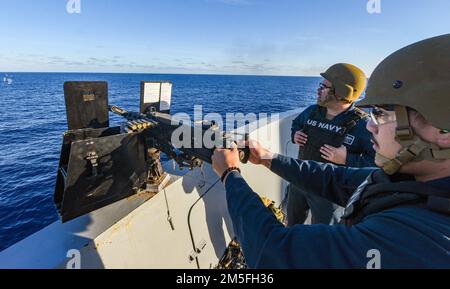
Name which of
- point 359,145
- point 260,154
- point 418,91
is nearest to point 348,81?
point 359,145

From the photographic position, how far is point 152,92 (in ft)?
9.50

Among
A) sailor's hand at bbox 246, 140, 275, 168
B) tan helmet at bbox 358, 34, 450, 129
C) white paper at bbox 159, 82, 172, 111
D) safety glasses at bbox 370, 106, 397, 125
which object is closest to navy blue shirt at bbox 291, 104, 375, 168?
sailor's hand at bbox 246, 140, 275, 168

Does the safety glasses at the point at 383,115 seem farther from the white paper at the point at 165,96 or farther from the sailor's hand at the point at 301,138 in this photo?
the white paper at the point at 165,96

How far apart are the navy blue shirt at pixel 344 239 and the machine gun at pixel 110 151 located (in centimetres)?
94

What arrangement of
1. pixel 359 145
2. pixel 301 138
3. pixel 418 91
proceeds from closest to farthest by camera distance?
pixel 418 91 < pixel 359 145 < pixel 301 138

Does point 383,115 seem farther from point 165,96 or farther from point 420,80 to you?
point 165,96

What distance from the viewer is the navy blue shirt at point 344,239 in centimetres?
80

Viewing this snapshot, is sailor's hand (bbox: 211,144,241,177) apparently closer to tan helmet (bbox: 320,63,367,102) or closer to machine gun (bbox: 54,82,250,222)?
machine gun (bbox: 54,82,250,222)

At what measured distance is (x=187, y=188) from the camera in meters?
2.76

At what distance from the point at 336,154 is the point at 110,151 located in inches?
93.1

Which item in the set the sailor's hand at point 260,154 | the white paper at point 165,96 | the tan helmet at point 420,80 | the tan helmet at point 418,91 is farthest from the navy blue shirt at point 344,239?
the white paper at point 165,96
